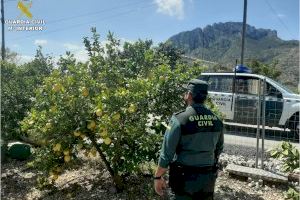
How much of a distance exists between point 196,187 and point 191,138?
1.56ft

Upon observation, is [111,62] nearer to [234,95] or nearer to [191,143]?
[191,143]

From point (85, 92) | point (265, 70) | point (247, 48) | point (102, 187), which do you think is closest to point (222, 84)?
point (102, 187)

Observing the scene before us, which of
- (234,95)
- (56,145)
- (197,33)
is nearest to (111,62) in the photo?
(56,145)

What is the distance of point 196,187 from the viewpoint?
3.93 metres

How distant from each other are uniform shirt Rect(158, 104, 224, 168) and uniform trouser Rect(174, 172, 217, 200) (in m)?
0.11

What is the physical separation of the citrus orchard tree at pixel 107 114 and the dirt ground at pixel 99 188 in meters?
0.29

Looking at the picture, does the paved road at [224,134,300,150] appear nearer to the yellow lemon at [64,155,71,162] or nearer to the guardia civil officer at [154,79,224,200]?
the yellow lemon at [64,155,71,162]

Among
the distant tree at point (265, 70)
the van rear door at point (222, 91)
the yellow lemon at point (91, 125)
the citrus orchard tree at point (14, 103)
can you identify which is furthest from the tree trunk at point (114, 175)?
the distant tree at point (265, 70)

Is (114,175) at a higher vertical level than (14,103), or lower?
lower

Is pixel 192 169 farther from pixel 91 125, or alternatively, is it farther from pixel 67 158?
pixel 67 158

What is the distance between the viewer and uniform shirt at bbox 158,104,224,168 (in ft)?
12.5

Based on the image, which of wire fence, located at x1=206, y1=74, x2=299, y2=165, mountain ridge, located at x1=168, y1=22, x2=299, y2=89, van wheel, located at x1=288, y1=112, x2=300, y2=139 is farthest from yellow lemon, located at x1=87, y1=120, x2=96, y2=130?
mountain ridge, located at x1=168, y1=22, x2=299, y2=89

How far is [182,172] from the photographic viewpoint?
12.9ft

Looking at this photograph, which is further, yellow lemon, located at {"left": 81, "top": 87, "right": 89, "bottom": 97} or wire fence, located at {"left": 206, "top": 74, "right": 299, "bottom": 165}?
wire fence, located at {"left": 206, "top": 74, "right": 299, "bottom": 165}
